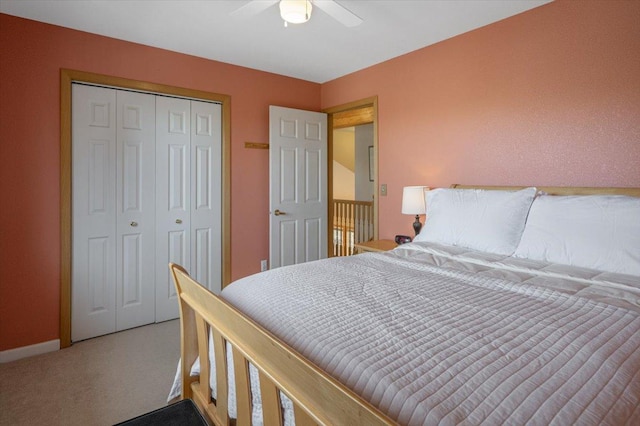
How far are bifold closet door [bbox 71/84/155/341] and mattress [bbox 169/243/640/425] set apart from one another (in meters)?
1.78

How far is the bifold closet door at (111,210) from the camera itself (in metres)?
2.67

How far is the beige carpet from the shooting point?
1836mm

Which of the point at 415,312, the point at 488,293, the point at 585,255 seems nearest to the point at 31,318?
the point at 415,312

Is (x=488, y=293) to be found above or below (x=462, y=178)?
below

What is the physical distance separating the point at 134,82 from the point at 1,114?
0.90 m

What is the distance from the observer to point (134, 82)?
2.85 meters

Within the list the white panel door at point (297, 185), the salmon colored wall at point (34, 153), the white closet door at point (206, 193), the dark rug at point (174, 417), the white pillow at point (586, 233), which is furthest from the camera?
the white panel door at point (297, 185)

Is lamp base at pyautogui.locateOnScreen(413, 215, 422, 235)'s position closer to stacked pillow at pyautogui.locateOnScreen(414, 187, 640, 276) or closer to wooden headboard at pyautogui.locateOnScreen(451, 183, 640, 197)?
stacked pillow at pyautogui.locateOnScreen(414, 187, 640, 276)

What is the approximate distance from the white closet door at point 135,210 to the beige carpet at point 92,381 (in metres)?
0.27

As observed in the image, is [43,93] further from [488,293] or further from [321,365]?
[488,293]

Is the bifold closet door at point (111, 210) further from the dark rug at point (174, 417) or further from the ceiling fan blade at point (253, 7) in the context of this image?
the dark rug at point (174, 417)

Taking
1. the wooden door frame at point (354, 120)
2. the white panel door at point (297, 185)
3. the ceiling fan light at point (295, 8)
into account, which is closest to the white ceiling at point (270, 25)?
the ceiling fan light at point (295, 8)

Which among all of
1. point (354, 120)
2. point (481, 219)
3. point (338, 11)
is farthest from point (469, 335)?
point (354, 120)

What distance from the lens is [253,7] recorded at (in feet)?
6.47
